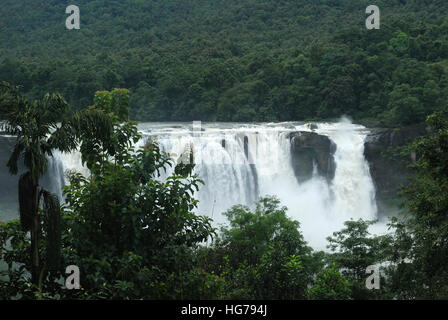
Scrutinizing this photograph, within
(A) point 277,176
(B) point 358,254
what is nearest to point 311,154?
(A) point 277,176

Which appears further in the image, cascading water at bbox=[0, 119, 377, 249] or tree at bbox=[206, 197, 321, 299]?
cascading water at bbox=[0, 119, 377, 249]

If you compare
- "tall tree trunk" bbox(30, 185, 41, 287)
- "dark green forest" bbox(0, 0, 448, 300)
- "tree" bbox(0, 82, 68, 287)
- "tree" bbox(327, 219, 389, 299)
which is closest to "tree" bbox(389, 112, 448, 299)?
"dark green forest" bbox(0, 0, 448, 300)

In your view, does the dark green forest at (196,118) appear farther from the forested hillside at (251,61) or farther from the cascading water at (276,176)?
the cascading water at (276,176)

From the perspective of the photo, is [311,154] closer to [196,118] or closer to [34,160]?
[196,118]

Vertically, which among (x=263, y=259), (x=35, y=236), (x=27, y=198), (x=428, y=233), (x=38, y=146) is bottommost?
(x=263, y=259)

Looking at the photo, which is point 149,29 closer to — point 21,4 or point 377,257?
point 21,4

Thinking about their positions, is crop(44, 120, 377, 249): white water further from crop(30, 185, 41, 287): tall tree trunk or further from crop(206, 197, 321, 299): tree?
crop(30, 185, 41, 287): tall tree trunk
